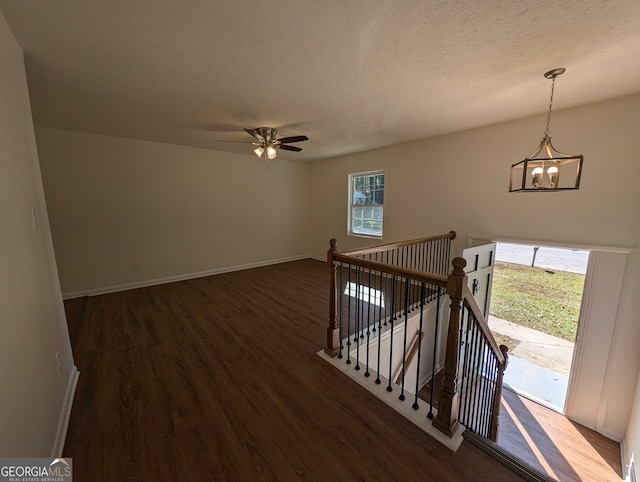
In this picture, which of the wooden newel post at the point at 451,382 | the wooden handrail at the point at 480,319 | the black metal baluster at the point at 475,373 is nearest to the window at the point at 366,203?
the black metal baluster at the point at 475,373

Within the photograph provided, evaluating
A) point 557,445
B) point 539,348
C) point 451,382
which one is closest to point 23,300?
point 451,382

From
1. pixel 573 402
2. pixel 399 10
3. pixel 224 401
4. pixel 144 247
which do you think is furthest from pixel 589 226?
pixel 144 247

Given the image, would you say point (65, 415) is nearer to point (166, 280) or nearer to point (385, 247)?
point (385, 247)

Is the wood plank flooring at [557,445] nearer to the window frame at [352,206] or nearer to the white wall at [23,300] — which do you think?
the window frame at [352,206]

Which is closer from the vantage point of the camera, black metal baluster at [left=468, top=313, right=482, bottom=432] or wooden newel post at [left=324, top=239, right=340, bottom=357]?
black metal baluster at [left=468, top=313, right=482, bottom=432]

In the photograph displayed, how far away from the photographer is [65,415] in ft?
5.35

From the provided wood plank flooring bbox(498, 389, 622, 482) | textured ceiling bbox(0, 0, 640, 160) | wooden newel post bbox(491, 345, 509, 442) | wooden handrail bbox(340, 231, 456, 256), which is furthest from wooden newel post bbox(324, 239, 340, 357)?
wood plank flooring bbox(498, 389, 622, 482)

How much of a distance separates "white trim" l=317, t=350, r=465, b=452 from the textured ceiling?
2493mm

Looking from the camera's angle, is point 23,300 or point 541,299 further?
point 541,299

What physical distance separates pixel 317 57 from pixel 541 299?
7.73 m

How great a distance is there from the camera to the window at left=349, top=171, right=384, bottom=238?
5012mm

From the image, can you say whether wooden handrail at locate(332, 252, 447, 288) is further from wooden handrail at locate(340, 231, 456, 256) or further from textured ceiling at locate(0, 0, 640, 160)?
textured ceiling at locate(0, 0, 640, 160)

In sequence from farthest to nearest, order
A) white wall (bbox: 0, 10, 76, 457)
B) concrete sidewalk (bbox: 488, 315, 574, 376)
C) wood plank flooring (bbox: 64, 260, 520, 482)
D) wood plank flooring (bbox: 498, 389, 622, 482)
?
concrete sidewalk (bbox: 488, 315, 574, 376) < wood plank flooring (bbox: 498, 389, 622, 482) < wood plank flooring (bbox: 64, 260, 520, 482) < white wall (bbox: 0, 10, 76, 457)

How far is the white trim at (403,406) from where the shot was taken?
4.91 ft
